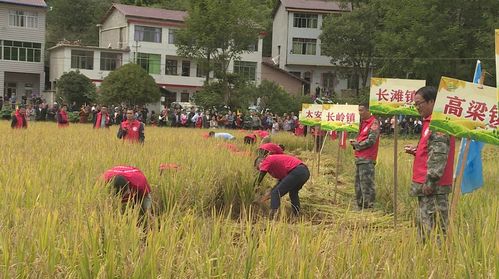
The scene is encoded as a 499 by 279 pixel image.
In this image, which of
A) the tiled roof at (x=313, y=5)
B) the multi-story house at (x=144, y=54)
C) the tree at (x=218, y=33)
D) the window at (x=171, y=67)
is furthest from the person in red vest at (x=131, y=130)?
the tiled roof at (x=313, y=5)

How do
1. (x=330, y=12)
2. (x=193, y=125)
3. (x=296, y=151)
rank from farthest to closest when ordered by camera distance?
1. (x=330, y=12)
2. (x=193, y=125)
3. (x=296, y=151)

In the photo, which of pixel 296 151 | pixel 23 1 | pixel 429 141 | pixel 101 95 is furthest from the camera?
pixel 23 1

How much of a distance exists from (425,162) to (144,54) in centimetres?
3621

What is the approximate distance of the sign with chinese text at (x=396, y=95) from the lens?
21.8 feet

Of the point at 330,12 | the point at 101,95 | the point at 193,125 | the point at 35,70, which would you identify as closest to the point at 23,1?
the point at 35,70

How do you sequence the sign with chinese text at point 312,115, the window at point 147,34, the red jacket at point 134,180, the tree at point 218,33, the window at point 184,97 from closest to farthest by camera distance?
the red jacket at point 134,180
the sign with chinese text at point 312,115
the tree at point 218,33
the window at point 147,34
the window at point 184,97

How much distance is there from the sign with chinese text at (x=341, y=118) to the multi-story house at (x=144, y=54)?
94.2 ft

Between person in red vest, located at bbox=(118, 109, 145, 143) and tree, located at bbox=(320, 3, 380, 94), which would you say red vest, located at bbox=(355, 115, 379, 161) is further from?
tree, located at bbox=(320, 3, 380, 94)

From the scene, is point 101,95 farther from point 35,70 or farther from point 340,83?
point 340,83

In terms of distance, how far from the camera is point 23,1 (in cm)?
3775

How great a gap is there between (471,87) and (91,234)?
2.98 m

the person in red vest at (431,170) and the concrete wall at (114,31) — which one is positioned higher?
the concrete wall at (114,31)

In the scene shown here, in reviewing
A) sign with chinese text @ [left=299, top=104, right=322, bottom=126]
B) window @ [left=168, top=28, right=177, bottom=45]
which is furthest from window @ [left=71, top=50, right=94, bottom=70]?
sign with chinese text @ [left=299, top=104, right=322, bottom=126]

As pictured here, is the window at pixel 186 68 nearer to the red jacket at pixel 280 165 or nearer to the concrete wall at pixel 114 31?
the concrete wall at pixel 114 31
